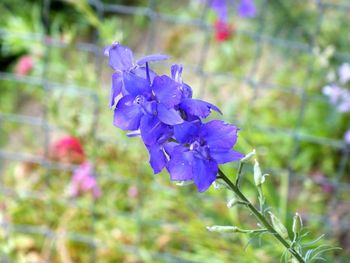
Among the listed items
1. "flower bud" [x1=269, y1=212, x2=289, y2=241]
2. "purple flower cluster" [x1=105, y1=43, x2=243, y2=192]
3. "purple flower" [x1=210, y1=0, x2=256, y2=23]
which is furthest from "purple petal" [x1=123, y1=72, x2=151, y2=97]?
"purple flower" [x1=210, y1=0, x2=256, y2=23]

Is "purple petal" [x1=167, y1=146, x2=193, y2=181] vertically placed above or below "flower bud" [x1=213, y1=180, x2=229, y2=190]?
above

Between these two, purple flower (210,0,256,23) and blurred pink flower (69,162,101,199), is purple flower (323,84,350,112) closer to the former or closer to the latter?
purple flower (210,0,256,23)

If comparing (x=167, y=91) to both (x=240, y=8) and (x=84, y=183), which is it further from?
(x=84, y=183)

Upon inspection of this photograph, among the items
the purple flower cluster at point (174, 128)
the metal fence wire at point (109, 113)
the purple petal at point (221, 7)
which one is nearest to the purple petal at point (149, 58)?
the purple flower cluster at point (174, 128)

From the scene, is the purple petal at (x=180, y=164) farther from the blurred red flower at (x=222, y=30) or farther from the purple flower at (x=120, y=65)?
the blurred red flower at (x=222, y=30)

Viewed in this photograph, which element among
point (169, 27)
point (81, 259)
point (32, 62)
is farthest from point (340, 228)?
point (169, 27)

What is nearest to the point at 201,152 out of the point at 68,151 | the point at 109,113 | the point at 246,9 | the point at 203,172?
the point at 203,172
